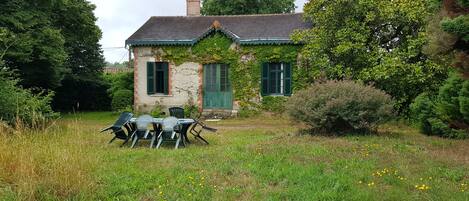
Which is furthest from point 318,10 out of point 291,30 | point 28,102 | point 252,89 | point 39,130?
point 39,130

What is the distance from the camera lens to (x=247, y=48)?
20.2 meters

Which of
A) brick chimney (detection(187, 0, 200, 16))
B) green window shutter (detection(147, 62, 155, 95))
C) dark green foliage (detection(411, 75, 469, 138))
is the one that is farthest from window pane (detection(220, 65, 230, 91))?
dark green foliage (detection(411, 75, 469, 138))

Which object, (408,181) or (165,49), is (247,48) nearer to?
(165,49)

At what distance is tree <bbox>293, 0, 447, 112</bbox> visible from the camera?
16078mm

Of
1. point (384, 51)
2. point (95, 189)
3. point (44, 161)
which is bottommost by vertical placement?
point (95, 189)

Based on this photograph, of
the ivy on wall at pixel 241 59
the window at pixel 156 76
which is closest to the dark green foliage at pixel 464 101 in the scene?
the ivy on wall at pixel 241 59

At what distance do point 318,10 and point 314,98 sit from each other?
663 cm

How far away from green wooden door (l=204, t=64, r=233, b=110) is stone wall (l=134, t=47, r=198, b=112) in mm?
390

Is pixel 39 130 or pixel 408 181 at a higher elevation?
pixel 39 130

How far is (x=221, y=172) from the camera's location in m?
7.45

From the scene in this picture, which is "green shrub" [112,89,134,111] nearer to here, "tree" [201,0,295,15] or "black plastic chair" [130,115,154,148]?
"black plastic chair" [130,115,154,148]

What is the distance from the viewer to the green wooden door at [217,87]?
67.7 ft

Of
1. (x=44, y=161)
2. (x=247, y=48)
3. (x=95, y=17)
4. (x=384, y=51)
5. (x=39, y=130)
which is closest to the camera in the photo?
(x=44, y=161)

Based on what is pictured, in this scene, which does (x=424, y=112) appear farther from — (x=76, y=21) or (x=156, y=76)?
(x=76, y=21)
